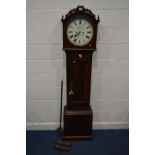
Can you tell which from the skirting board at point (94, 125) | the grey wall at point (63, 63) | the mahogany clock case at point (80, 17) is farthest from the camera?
the skirting board at point (94, 125)

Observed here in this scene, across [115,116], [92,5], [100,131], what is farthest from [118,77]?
[92,5]

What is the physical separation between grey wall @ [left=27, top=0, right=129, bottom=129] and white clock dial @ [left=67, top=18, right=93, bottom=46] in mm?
232

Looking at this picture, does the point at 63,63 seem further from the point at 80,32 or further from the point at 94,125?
the point at 94,125

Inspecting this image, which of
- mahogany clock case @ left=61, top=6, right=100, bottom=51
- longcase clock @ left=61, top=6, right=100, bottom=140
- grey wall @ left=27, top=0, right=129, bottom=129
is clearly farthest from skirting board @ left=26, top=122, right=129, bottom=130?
mahogany clock case @ left=61, top=6, right=100, bottom=51

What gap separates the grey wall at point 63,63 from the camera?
309cm

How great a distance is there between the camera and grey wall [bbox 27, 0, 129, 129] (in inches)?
122

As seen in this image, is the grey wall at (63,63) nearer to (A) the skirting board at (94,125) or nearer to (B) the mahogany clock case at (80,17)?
(A) the skirting board at (94,125)

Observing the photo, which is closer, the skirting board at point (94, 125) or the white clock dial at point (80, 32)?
the white clock dial at point (80, 32)

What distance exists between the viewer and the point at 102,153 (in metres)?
2.67

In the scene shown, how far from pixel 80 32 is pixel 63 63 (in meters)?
0.46

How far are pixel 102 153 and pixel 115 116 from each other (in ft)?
2.44

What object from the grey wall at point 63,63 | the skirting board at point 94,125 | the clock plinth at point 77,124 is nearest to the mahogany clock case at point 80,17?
the grey wall at point 63,63
